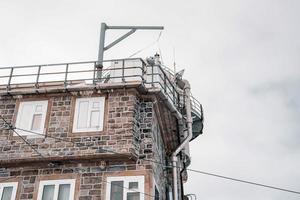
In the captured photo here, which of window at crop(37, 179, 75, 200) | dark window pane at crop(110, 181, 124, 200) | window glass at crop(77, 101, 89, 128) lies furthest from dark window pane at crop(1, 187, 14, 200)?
dark window pane at crop(110, 181, 124, 200)

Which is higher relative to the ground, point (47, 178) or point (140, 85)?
point (140, 85)

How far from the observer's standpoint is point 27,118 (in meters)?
14.8

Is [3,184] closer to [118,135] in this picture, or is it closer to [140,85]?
[118,135]

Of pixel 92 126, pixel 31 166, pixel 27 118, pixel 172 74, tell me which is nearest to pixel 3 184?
pixel 31 166

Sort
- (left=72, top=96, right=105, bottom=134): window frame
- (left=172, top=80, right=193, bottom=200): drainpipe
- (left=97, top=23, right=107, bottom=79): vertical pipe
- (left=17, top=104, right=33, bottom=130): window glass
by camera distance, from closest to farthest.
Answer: (left=72, top=96, right=105, bottom=134): window frame
(left=17, top=104, right=33, bottom=130): window glass
(left=172, top=80, right=193, bottom=200): drainpipe
(left=97, top=23, right=107, bottom=79): vertical pipe

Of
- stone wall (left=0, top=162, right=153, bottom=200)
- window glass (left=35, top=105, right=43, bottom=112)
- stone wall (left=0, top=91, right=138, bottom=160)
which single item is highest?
window glass (left=35, top=105, right=43, bottom=112)

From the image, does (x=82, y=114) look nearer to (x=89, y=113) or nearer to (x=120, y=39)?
(x=89, y=113)

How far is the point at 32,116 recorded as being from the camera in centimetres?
1480

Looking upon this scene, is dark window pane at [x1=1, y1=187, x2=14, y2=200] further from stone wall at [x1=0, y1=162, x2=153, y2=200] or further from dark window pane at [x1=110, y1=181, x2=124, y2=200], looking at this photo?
dark window pane at [x1=110, y1=181, x2=124, y2=200]

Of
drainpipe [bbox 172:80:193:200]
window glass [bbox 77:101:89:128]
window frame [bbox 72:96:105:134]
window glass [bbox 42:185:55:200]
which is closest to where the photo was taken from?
window glass [bbox 42:185:55:200]

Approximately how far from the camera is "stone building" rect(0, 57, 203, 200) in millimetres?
13242

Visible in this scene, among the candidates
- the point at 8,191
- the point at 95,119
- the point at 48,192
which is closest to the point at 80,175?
the point at 48,192

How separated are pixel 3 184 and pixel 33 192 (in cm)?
114

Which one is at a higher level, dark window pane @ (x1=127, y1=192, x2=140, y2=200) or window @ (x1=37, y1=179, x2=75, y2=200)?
window @ (x1=37, y1=179, x2=75, y2=200)
